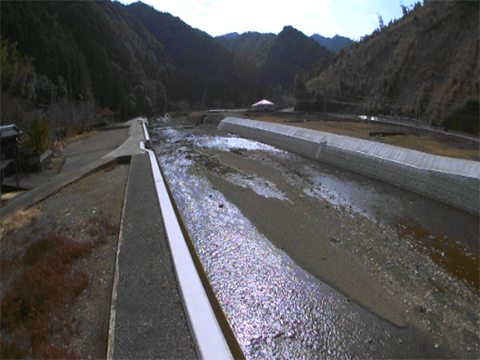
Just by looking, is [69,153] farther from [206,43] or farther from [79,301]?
[206,43]

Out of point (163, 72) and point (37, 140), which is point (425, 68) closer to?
point (37, 140)

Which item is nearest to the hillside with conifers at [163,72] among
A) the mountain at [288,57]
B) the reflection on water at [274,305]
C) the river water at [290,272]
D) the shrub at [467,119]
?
the shrub at [467,119]

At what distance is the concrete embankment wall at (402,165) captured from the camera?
13.8m

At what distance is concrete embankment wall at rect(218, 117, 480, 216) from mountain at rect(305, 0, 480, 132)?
48.3 feet

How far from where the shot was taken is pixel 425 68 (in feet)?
144

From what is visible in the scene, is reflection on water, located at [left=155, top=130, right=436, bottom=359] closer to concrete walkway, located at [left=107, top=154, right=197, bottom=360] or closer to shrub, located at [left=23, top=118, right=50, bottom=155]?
concrete walkway, located at [left=107, top=154, right=197, bottom=360]

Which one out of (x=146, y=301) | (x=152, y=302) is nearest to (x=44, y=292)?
(x=146, y=301)

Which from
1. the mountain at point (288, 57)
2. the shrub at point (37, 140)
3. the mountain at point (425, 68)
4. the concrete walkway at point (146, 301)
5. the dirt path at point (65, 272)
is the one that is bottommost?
the dirt path at point (65, 272)

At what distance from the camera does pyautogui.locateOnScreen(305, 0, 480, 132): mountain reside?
3334 centimetres

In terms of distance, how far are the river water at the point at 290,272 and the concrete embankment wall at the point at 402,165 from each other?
2.67ft

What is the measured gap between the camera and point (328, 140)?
24859 mm

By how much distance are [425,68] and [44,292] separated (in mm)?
52098

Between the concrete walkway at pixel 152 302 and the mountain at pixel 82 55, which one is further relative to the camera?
the mountain at pixel 82 55

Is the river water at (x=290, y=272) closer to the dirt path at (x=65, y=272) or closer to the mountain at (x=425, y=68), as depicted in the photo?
the dirt path at (x=65, y=272)
